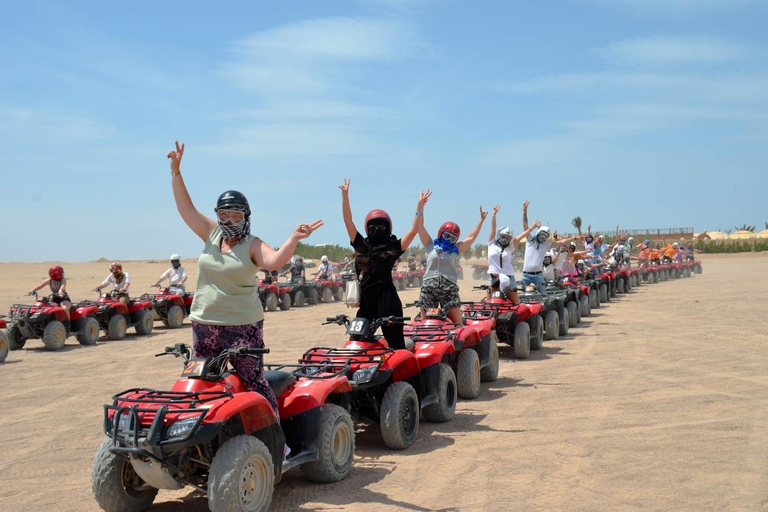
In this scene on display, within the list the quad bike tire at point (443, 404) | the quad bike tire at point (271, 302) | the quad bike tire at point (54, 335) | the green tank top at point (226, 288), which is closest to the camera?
the green tank top at point (226, 288)

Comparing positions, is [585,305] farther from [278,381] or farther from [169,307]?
[278,381]

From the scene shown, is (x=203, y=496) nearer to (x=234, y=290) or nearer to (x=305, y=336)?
(x=234, y=290)

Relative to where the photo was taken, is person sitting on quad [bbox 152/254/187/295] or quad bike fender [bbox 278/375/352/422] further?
person sitting on quad [bbox 152/254/187/295]

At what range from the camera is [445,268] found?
30.8 feet

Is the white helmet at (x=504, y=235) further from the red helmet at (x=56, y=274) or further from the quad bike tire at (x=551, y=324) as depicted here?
the red helmet at (x=56, y=274)

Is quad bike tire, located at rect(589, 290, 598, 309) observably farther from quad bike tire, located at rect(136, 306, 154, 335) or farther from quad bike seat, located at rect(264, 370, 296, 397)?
quad bike seat, located at rect(264, 370, 296, 397)

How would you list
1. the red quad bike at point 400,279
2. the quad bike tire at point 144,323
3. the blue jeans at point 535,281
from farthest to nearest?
1. the red quad bike at point 400,279
2. the quad bike tire at point 144,323
3. the blue jeans at point 535,281

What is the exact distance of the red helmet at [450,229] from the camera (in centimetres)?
927

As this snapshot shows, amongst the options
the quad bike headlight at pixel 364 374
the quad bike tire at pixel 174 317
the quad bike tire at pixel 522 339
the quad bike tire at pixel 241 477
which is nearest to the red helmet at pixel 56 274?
the quad bike tire at pixel 174 317

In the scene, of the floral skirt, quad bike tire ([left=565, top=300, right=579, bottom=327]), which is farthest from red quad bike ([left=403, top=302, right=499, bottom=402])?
quad bike tire ([left=565, top=300, right=579, bottom=327])

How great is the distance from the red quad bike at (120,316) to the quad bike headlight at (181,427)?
13092 millimetres

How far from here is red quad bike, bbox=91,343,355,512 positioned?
461 cm

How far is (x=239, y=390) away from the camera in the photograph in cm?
520

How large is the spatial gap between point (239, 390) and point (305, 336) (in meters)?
11.1
